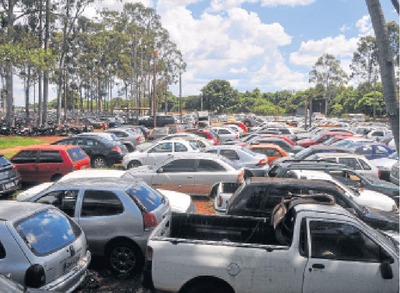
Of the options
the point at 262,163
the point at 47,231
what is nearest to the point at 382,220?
the point at 47,231

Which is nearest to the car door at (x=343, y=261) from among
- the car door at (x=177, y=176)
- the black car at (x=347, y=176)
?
the black car at (x=347, y=176)

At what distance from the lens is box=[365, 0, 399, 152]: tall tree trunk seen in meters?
4.09

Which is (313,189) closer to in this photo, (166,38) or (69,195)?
(69,195)

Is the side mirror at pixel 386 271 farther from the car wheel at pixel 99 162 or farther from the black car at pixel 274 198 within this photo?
the car wheel at pixel 99 162

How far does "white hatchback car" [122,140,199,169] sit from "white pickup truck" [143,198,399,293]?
10410mm

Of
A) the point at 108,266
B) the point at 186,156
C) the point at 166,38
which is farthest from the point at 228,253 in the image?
the point at 166,38

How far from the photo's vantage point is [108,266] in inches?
268

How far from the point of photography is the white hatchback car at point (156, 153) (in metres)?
15.5

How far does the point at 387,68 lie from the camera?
4.10 meters

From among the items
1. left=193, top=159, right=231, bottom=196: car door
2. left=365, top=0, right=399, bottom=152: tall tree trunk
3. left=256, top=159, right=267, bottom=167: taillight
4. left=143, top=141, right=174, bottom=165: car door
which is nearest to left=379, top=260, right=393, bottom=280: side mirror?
left=365, top=0, right=399, bottom=152: tall tree trunk

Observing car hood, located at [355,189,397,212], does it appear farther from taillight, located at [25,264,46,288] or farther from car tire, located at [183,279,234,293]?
taillight, located at [25,264,46,288]

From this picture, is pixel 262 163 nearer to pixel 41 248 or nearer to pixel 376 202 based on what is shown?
pixel 376 202

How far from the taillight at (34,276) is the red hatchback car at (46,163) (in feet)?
25.5

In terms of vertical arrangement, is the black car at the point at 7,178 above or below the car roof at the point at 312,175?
below
